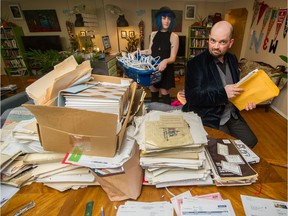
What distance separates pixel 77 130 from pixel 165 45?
153 centimetres

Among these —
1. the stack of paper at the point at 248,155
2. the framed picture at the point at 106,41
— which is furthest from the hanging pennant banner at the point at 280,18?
the framed picture at the point at 106,41

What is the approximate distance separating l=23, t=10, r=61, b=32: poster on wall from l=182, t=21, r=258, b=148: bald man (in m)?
3.71

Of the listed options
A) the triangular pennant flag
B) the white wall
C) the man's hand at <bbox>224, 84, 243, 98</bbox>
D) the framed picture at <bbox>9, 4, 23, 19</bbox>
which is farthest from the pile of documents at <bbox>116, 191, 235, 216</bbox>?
the framed picture at <bbox>9, 4, 23, 19</bbox>

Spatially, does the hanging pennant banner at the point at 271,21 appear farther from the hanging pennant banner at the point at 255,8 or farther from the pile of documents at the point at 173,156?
the pile of documents at the point at 173,156

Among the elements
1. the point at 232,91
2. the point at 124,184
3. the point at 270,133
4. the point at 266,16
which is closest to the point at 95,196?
the point at 124,184

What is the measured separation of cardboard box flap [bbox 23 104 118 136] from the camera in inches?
19.8

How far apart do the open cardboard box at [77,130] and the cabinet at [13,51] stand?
12.5 ft

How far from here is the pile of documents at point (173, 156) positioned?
591 millimetres

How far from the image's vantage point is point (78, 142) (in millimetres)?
572

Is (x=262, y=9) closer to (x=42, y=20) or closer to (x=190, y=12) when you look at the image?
(x=190, y=12)

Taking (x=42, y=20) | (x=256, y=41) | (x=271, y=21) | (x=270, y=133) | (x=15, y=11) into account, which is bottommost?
(x=270, y=133)

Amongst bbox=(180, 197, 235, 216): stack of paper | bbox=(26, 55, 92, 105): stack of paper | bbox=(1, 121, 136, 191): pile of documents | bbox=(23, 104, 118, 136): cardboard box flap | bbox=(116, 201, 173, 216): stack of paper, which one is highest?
bbox=(26, 55, 92, 105): stack of paper

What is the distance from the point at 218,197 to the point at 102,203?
42cm

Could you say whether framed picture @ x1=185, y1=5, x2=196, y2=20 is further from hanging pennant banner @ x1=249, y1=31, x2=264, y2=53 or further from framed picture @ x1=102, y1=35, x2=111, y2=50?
framed picture @ x1=102, y1=35, x2=111, y2=50
